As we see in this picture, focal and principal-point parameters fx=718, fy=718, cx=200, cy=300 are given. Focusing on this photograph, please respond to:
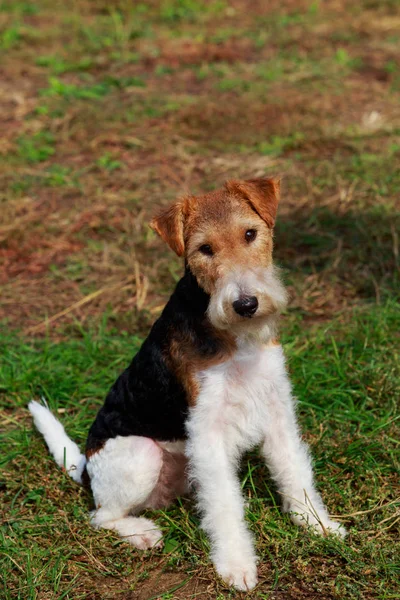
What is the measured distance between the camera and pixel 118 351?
5.62 m

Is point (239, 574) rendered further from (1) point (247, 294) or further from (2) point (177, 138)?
Result: (2) point (177, 138)

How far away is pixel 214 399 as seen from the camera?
3.73 metres

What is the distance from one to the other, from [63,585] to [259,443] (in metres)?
1.29

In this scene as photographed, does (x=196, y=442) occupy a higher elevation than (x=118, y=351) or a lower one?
higher

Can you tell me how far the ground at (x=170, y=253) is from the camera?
154 inches

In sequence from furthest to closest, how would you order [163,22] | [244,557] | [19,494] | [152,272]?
[163,22]
[152,272]
[19,494]
[244,557]

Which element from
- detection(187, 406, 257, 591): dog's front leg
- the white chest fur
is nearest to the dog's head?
the white chest fur

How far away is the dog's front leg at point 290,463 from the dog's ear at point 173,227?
0.95 meters

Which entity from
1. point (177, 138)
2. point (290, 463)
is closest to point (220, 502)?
point (290, 463)

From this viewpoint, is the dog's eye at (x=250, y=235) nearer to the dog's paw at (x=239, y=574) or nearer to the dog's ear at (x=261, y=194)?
the dog's ear at (x=261, y=194)

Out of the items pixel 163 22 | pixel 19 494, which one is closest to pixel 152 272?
pixel 19 494

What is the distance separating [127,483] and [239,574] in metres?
0.80

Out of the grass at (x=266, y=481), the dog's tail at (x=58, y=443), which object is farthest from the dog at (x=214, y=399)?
the dog's tail at (x=58, y=443)

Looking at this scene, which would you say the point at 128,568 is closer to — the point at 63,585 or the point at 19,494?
the point at 63,585
